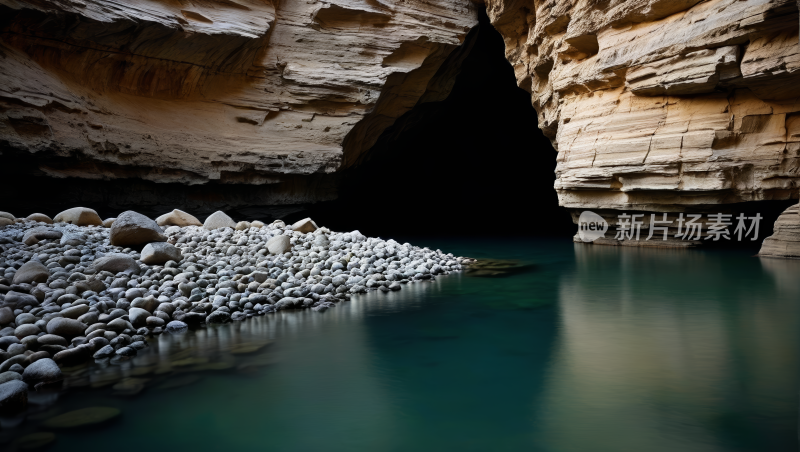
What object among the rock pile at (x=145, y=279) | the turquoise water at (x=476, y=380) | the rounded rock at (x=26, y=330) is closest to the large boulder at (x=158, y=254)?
the rock pile at (x=145, y=279)

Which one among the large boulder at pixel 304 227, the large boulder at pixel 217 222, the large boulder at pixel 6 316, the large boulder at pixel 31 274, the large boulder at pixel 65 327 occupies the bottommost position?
the large boulder at pixel 65 327

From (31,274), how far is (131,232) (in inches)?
56.2

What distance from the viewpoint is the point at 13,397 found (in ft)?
9.18

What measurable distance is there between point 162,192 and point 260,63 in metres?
3.80

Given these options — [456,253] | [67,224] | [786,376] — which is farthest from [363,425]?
[456,253]

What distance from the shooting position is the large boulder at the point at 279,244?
6867 millimetres

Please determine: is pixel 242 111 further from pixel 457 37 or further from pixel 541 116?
pixel 541 116

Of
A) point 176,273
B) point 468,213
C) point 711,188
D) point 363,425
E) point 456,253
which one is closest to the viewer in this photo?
point 363,425

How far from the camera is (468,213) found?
21.2 metres

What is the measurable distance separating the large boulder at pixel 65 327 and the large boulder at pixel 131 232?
8.08 ft

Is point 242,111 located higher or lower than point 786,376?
higher

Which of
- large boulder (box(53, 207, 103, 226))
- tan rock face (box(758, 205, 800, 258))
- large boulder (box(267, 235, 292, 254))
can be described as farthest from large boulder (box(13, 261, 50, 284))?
tan rock face (box(758, 205, 800, 258))

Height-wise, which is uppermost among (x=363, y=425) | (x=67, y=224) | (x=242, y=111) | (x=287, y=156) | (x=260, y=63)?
(x=260, y=63)

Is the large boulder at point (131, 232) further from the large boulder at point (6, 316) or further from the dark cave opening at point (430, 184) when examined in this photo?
the dark cave opening at point (430, 184)
